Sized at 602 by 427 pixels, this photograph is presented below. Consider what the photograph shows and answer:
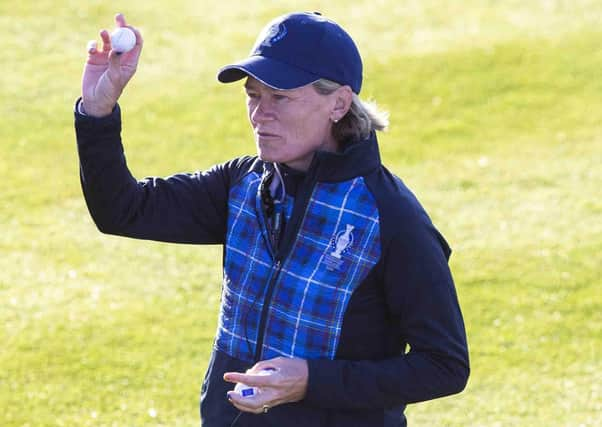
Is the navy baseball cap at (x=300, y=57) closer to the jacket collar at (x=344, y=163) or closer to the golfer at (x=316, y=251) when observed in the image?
the golfer at (x=316, y=251)

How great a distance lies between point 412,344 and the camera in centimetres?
372

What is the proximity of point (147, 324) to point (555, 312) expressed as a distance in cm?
286

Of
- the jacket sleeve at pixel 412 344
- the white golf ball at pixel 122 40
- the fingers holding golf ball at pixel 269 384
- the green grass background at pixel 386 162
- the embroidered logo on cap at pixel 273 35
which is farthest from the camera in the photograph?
the green grass background at pixel 386 162

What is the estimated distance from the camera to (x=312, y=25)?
12.7 feet

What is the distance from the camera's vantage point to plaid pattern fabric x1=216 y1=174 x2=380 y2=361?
3.75m

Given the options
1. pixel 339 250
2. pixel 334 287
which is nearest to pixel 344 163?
pixel 339 250

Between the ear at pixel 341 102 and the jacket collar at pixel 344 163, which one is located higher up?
the ear at pixel 341 102

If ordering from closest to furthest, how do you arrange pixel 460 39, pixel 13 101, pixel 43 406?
pixel 43 406 < pixel 13 101 < pixel 460 39

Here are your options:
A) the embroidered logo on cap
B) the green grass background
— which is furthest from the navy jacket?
the green grass background

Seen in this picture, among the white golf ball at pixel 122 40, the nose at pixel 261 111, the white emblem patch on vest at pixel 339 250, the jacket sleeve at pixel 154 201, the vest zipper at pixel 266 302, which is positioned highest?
the white golf ball at pixel 122 40

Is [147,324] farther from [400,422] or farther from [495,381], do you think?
[400,422]

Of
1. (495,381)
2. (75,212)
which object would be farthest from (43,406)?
(75,212)

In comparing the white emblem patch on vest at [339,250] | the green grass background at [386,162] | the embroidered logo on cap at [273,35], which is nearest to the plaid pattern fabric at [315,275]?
the white emblem patch on vest at [339,250]

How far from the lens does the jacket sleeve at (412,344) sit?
3666 mm
